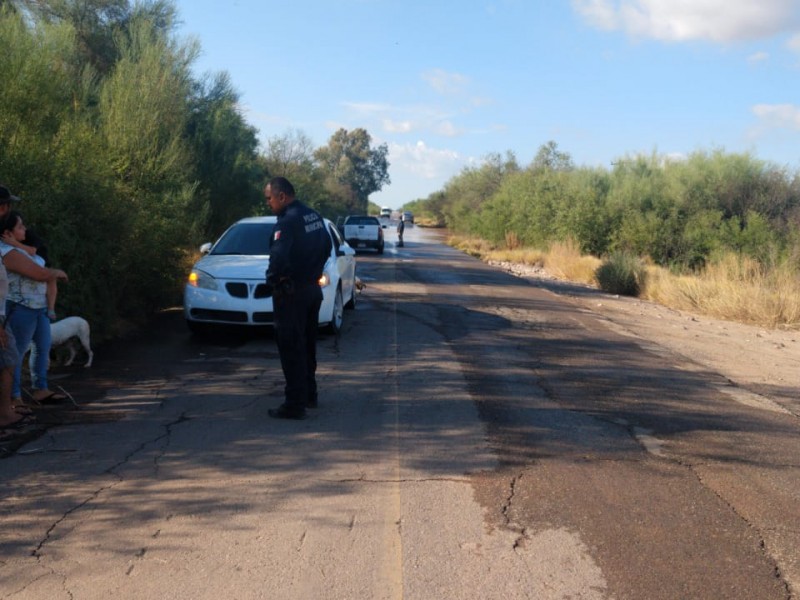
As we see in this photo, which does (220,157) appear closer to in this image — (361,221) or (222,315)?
(222,315)

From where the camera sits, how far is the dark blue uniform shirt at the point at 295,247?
23.2 ft

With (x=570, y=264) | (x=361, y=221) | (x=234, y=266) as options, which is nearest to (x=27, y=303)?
(x=234, y=266)

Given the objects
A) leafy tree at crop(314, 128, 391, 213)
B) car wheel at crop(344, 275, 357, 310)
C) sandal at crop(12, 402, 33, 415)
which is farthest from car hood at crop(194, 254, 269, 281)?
leafy tree at crop(314, 128, 391, 213)

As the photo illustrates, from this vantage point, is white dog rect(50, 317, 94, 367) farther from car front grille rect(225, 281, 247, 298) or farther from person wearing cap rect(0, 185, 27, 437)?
car front grille rect(225, 281, 247, 298)

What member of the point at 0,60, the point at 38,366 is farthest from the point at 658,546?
the point at 0,60

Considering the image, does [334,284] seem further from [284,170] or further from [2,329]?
[284,170]

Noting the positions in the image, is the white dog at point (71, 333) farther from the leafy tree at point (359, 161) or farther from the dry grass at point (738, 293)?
the leafy tree at point (359, 161)

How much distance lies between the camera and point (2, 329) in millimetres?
6484

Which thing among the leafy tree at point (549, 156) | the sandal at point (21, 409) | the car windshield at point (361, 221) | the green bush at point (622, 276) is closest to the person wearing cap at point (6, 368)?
the sandal at point (21, 409)

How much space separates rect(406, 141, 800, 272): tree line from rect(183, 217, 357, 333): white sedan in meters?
14.4

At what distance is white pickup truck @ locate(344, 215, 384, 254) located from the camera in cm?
3588

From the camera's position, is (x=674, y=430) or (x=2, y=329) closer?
(x=2, y=329)

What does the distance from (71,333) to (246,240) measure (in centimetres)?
388

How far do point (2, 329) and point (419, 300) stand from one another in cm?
1105
